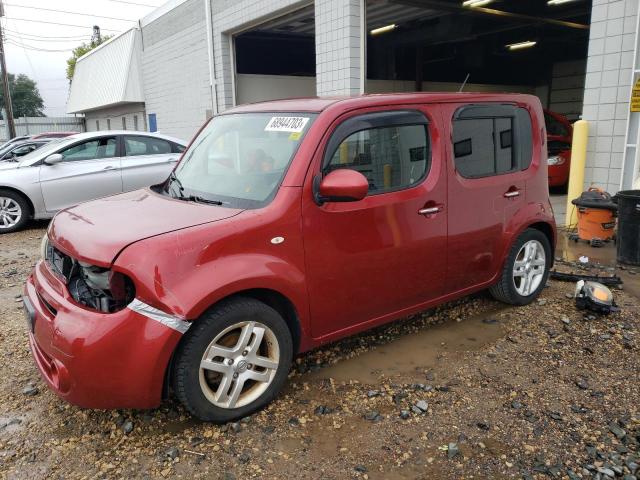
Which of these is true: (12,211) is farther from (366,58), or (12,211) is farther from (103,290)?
(366,58)

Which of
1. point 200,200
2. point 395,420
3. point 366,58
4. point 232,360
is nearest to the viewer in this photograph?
point 232,360

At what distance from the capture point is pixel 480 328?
13.8 ft

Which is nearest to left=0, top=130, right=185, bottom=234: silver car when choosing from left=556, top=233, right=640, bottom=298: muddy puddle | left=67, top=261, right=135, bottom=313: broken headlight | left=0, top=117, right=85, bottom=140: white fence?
left=67, top=261, right=135, bottom=313: broken headlight

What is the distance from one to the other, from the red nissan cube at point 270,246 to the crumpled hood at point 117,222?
0.01m

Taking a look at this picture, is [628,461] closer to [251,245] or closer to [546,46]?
[251,245]

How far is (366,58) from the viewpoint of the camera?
13289mm

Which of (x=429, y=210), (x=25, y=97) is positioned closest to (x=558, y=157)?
(x=429, y=210)

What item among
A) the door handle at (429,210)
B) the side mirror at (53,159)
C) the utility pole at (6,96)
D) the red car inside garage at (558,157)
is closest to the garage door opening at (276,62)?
the side mirror at (53,159)

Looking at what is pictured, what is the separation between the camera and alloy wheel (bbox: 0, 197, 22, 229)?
827 centimetres

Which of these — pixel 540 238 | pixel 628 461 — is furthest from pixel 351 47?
pixel 628 461

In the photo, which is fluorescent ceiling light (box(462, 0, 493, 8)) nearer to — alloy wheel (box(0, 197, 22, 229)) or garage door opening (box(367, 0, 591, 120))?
garage door opening (box(367, 0, 591, 120))

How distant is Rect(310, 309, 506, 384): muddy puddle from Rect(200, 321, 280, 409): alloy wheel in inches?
22.4

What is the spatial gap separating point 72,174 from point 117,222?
6164 mm

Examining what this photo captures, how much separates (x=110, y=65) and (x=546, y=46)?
61.2ft
